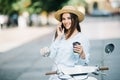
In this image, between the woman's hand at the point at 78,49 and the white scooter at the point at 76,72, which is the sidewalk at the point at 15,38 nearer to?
the white scooter at the point at 76,72

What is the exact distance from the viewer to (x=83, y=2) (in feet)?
152

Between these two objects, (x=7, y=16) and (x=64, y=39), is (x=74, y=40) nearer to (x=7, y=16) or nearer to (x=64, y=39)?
(x=64, y=39)

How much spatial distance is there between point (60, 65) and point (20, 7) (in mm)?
38210

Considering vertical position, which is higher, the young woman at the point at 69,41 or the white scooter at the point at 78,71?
the young woman at the point at 69,41

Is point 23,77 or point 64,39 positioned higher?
point 64,39

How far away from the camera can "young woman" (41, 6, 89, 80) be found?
4.99 meters

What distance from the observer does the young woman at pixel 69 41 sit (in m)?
4.99

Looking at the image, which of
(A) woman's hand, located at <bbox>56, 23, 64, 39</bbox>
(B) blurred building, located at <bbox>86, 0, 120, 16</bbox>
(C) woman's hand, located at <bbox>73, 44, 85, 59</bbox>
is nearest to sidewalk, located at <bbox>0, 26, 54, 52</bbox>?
(A) woman's hand, located at <bbox>56, 23, 64, 39</bbox>

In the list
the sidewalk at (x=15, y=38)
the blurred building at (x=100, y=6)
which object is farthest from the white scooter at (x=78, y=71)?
the blurred building at (x=100, y=6)

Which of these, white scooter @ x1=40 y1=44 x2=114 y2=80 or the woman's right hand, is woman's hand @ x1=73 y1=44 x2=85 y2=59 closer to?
white scooter @ x1=40 y1=44 x2=114 y2=80

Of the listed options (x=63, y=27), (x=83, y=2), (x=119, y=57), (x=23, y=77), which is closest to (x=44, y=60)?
(x=119, y=57)

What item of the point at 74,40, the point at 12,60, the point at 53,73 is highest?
the point at 74,40

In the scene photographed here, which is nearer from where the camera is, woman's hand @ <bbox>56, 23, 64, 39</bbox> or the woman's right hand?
the woman's right hand

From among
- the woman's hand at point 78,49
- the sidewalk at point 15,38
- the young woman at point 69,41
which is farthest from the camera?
the sidewalk at point 15,38
